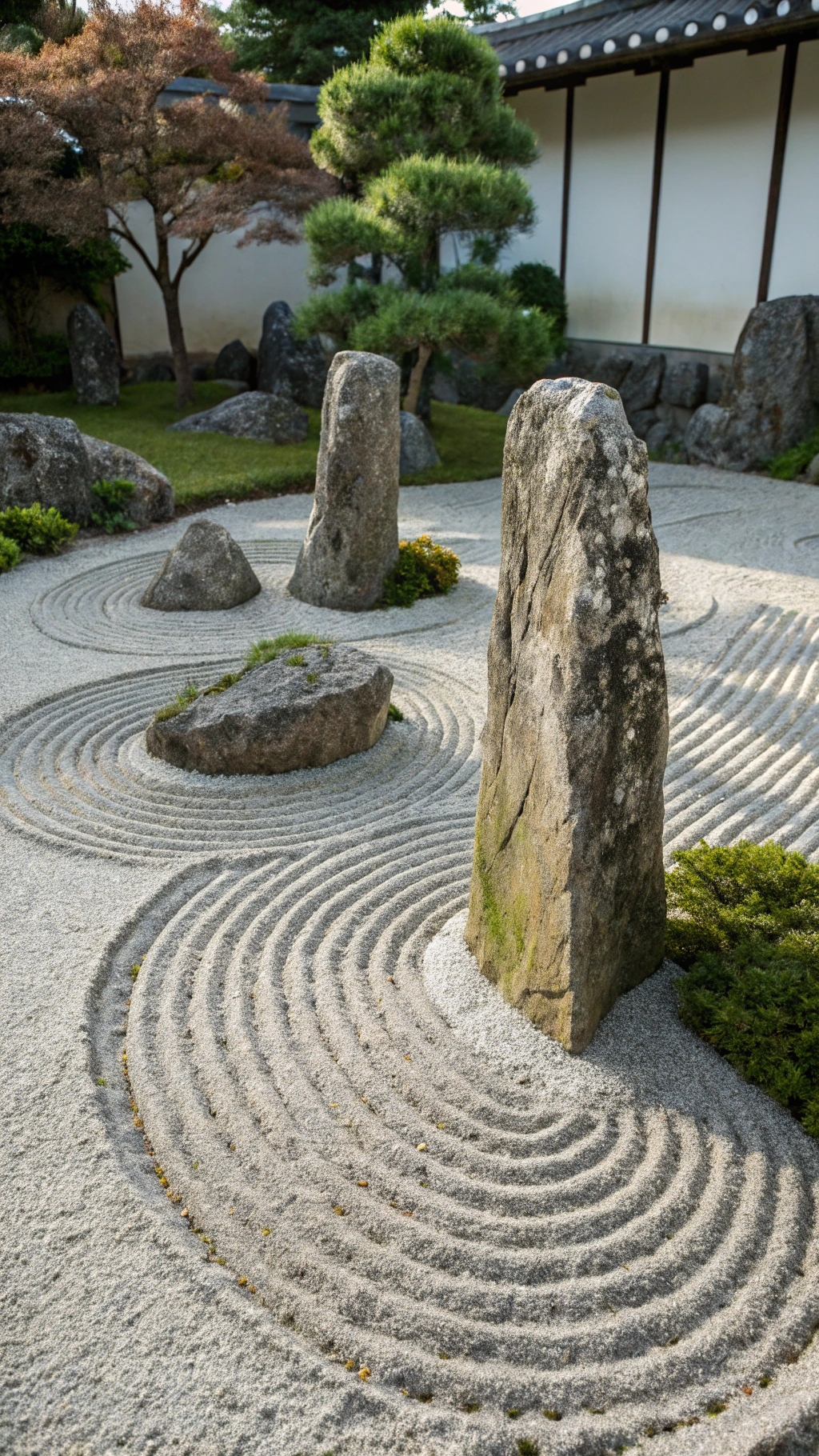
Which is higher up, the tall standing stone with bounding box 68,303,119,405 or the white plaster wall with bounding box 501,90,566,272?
the white plaster wall with bounding box 501,90,566,272

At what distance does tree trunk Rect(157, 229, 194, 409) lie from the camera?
17.5m

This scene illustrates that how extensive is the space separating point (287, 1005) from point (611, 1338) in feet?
6.64

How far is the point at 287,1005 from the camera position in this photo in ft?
15.8

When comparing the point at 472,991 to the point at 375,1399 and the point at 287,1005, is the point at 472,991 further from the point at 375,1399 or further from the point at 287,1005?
the point at 375,1399

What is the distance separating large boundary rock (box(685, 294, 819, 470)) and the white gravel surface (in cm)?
1048

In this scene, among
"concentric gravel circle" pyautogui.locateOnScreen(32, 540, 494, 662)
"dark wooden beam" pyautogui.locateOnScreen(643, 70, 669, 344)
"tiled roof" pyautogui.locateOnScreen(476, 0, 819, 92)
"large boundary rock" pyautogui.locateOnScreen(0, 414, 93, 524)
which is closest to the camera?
"concentric gravel circle" pyautogui.locateOnScreen(32, 540, 494, 662)

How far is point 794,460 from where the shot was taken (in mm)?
15625

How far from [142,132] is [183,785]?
40.9 feet

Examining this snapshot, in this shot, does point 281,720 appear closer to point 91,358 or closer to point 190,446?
point 190,446

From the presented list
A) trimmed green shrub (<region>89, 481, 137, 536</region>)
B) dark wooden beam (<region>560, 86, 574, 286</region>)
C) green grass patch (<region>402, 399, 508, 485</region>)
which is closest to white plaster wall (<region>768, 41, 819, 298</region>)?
dark wooden beam (<region>560, 86, 574, 286</region>)

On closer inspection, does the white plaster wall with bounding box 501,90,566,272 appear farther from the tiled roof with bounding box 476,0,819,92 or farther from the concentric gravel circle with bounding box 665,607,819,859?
the concentric gravel circle with bounding box 665,607,819,859

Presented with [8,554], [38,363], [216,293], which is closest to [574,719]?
[8,554]

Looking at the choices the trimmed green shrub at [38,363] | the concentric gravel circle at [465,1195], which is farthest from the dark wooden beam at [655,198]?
the concentric gravel circle at [465,1195]

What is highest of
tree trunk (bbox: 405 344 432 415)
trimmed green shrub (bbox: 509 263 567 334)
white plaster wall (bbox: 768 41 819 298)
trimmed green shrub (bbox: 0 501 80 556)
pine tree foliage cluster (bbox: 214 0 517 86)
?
pine tree foliage cluster (bbox: 214 0 517 86)
